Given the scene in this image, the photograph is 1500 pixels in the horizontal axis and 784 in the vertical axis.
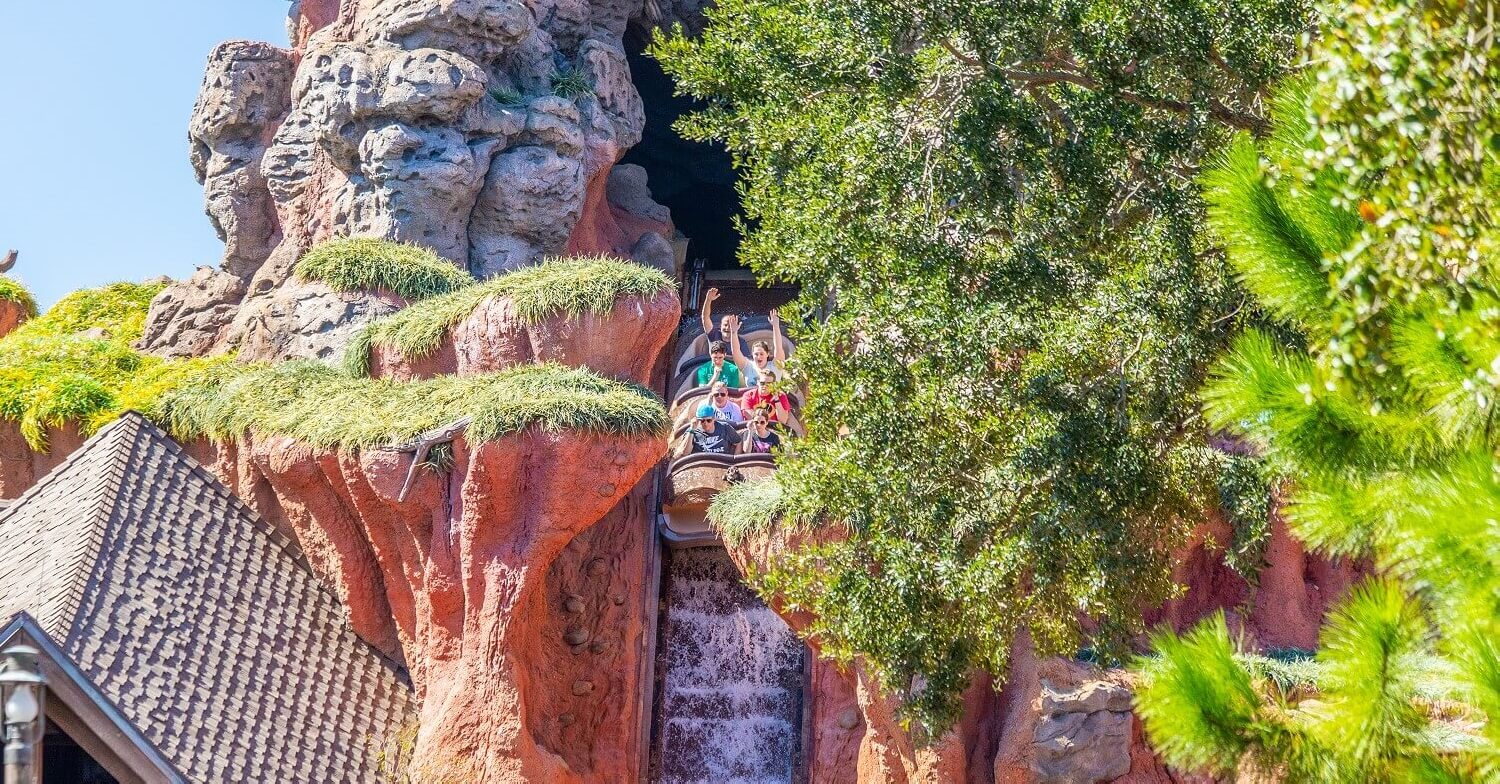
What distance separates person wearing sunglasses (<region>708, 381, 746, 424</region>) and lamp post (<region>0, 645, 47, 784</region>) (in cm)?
913

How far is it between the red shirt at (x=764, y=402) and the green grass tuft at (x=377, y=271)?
119 inches

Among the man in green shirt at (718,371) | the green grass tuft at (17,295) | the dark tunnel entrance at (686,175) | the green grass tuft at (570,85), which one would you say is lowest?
the man in green shirt at (718,371)

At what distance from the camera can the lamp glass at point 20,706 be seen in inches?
304

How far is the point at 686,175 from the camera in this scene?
973 inches

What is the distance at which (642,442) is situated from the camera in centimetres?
1359

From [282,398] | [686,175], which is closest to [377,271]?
[282,398]

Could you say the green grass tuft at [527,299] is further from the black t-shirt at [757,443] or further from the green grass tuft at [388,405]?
the black t-shirt at [757,443]

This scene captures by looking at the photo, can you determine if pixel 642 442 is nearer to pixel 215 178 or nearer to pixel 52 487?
pixel 52 487

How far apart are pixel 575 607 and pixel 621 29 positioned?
9040 millimetres

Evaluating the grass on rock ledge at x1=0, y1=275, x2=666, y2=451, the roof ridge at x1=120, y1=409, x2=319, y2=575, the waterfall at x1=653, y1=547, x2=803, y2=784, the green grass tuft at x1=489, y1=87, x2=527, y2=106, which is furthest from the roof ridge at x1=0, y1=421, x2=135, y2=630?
the green grass tuft at x1=489, y1=87, x2=527, y2=106

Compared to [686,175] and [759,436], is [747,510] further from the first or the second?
[686,175]

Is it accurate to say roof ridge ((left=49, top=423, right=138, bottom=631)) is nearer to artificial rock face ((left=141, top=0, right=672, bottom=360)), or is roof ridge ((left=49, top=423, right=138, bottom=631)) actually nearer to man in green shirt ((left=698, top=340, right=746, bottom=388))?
artificial rock face ((left=141, top=0, right=672, bottom=360))

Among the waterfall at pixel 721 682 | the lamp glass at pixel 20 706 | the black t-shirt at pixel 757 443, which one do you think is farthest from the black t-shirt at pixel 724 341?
the lamp glass at pixel 20 706

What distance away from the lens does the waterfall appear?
52.9 ft
